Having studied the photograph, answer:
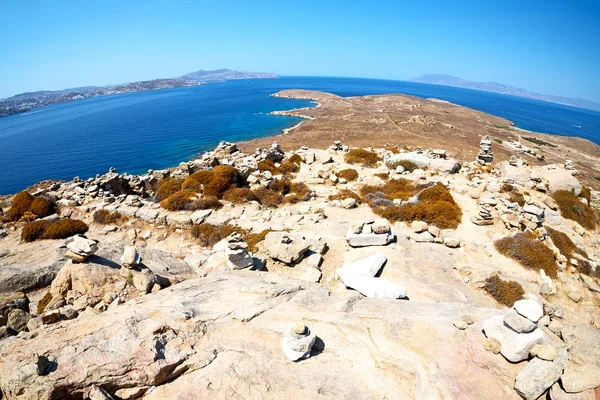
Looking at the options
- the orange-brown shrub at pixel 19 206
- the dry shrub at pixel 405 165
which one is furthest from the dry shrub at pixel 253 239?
the orange-brown shrub at pixel 19 206

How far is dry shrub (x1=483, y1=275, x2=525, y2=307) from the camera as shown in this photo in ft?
35.5

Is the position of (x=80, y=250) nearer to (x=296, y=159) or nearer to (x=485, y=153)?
(x=296, y=159)

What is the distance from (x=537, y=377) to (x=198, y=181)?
792 inches

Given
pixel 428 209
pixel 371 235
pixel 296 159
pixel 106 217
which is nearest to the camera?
pixel 371 235

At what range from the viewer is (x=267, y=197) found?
19391mm

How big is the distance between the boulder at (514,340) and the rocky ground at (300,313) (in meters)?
0.02

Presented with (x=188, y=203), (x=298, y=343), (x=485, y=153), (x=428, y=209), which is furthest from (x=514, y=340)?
(x=485, y=153)

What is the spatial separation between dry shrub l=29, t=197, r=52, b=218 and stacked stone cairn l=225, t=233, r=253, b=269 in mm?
16632

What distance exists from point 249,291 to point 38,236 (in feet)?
49.1

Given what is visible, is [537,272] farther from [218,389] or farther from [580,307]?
[218,389]

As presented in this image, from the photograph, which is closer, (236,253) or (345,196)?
(236,253)

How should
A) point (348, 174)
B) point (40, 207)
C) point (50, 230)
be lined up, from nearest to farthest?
point (50, 230)
point (40, 207)
point (348, 174)

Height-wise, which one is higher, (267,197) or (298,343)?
(267,197)

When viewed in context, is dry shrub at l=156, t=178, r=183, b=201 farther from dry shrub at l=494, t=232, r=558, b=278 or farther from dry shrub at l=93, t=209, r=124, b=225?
dry shrub at l=494, t=232, r=558, b=278
